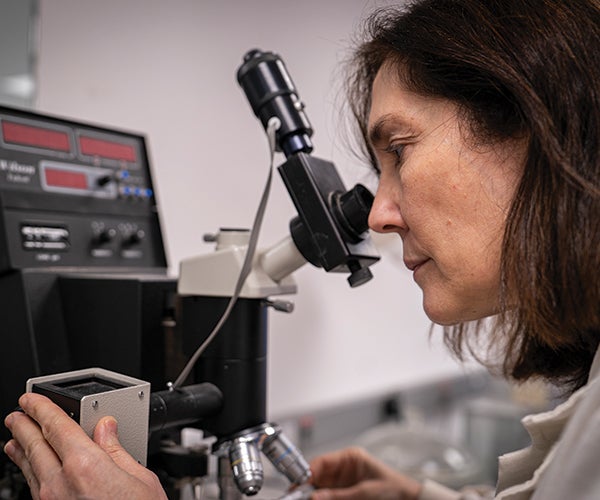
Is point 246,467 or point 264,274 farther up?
point 264,274

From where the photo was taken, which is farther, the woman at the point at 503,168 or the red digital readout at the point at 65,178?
the red digital readout at the point at 65,178

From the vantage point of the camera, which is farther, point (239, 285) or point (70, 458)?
point (239, 285)

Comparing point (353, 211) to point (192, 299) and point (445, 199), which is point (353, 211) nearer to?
point (445, 199)

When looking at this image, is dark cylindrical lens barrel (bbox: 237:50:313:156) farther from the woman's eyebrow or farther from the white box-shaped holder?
the white box-shaped holder

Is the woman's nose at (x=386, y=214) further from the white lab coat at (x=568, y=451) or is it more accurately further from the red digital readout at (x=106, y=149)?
the red digital readout at (x=106, y=149)

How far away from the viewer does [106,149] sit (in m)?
1.04

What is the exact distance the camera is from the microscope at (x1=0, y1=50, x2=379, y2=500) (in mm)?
814

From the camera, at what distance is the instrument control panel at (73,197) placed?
90 cm

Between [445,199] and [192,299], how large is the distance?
0.36 m

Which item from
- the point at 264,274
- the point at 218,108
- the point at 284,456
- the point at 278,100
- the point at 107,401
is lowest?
the point at 284,456

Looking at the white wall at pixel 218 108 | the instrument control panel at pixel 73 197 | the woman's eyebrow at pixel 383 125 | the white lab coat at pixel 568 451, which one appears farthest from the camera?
the white wall at pixel 218 108

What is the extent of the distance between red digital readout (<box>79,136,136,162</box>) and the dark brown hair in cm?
51

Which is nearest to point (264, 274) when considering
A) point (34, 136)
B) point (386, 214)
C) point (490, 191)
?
point (386, 214)

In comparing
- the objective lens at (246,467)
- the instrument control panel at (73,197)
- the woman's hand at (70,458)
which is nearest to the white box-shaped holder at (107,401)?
the woman's hand at (70,458)
